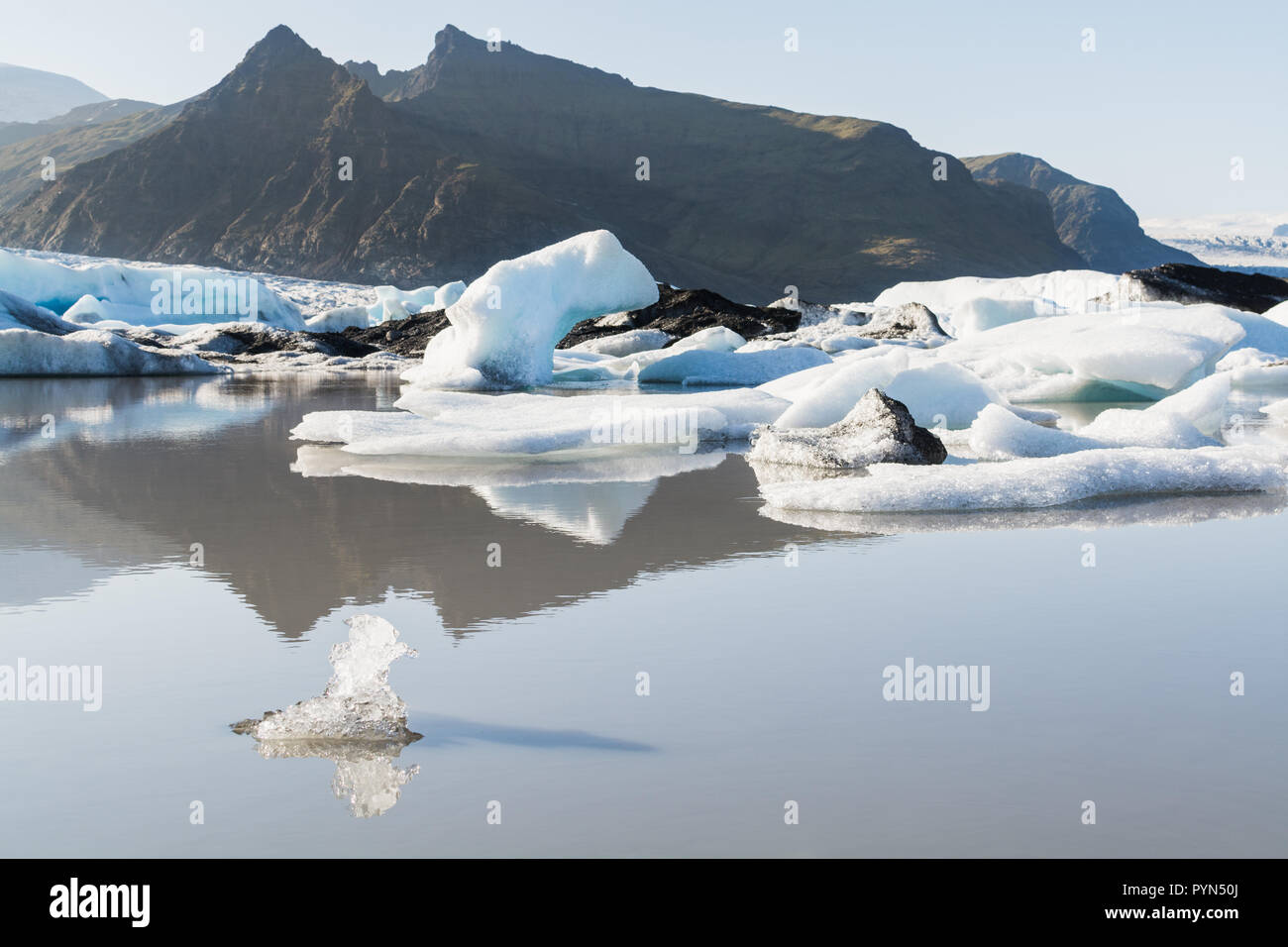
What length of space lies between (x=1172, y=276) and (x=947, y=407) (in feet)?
46.6

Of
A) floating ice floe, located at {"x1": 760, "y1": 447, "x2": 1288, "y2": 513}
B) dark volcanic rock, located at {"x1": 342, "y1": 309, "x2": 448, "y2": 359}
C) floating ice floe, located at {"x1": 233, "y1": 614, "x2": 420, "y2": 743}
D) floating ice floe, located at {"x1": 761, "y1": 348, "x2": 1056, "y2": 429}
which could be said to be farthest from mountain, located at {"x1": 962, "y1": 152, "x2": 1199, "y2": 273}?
floating ice floe, located at {"x1": 233, "y1": 614, "x2": 420, "y2": 743}

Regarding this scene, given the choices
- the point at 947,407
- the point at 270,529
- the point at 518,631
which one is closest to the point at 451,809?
the point at 518,631

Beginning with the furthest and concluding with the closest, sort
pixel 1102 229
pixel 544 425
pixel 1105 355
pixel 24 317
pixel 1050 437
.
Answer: pixel 1102 229
pixel 24 317
pixel 1105 355
pixel 544 425
pixel 1050 437

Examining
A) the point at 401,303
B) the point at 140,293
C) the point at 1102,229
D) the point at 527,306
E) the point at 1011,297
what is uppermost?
the point at 1102,229

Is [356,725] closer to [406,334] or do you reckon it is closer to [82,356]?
[82,356]

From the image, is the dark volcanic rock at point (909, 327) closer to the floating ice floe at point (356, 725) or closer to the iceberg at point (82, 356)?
the iceberg at point (82, 356)

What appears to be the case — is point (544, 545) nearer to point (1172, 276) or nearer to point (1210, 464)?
point (1210, 464)

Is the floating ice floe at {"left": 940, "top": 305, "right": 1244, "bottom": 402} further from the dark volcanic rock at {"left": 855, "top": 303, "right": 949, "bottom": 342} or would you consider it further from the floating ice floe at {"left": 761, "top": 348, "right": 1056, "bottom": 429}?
the dark volcanic rock at {"left": 855, "top": 303, "right": 949, "bottom": 342}

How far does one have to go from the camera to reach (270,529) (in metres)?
4.42

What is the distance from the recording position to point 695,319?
69.6ft

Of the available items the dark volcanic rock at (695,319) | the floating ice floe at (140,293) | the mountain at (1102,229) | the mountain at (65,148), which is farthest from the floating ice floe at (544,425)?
the mountain at (1102,229)

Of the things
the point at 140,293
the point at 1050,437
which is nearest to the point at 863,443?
the point at 1050,437

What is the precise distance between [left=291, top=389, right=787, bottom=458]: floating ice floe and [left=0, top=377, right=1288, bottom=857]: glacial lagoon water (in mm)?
1442

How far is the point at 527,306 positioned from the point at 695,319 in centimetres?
894
